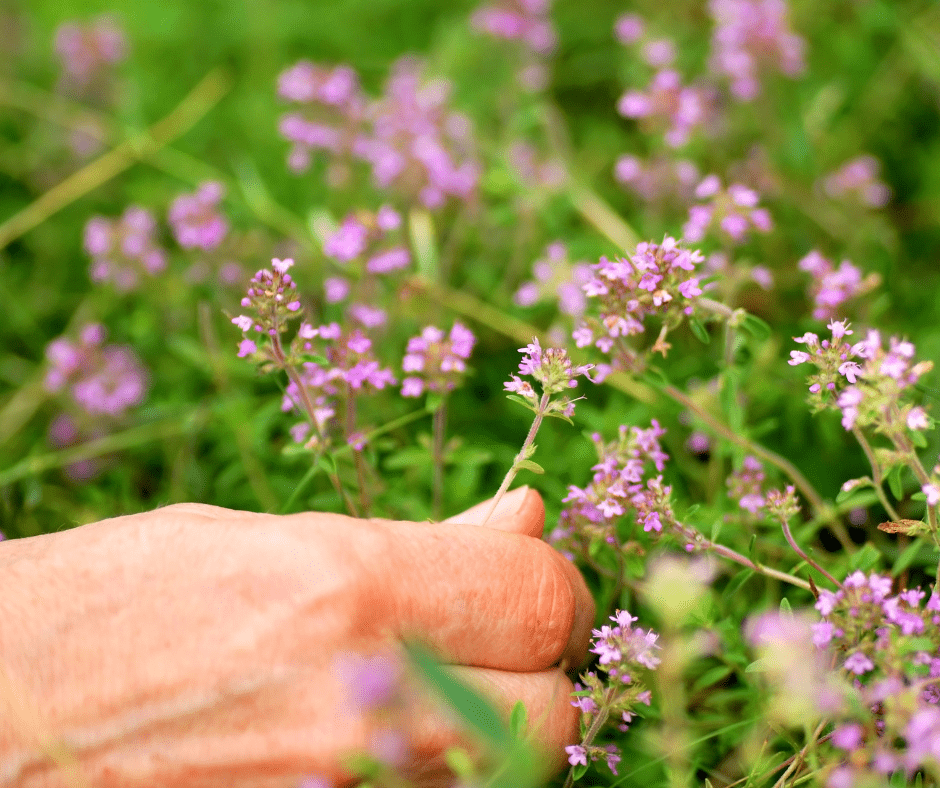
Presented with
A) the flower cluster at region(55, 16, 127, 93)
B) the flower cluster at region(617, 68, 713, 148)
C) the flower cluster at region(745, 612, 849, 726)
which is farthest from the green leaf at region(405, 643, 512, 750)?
the flower cluster at region(55, 16, 127, 93)

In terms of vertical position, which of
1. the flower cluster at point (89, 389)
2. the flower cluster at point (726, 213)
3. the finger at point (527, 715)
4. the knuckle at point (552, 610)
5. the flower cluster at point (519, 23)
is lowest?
the flower cluster at point (89, 389)

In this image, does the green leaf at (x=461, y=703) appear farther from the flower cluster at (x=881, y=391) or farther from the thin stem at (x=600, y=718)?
the flower cluster at (x=881, y=391)

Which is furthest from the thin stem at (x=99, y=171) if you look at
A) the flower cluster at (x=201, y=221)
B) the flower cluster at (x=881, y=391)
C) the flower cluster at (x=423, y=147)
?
the flower cluster at (x=881, y=391)

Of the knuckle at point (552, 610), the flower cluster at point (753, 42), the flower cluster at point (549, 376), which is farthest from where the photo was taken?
the flower cluster at point (753, 42)

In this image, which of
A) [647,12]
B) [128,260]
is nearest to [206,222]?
[128,260]

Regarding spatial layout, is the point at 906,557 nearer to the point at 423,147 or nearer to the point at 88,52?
the point at 423,147

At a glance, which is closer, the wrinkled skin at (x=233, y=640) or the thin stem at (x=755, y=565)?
the wrinkled skin at (x=233, y=640)

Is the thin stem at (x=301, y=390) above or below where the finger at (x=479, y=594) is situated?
above
